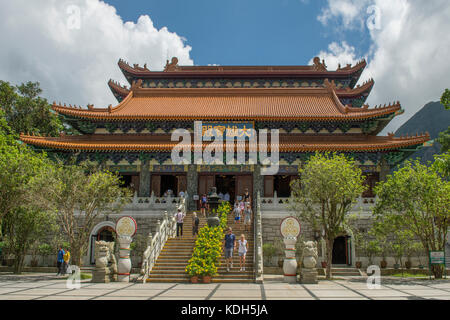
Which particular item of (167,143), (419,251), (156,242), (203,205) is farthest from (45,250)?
(419,251)

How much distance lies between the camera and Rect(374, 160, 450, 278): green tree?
16062mm

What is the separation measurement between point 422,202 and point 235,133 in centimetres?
1308

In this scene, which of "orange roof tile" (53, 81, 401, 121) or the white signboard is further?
"orange roof tile" (53, 81, 401, 121)

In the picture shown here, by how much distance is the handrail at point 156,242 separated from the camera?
583 inches

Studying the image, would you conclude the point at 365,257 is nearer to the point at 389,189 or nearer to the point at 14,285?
the point at 389,189

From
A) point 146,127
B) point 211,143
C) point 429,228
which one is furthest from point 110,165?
point 429,228

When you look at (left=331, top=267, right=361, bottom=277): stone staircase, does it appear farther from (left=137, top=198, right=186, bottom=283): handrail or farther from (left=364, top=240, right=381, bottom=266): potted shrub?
(left=137, top=198, right=186, bottom=283): handrail

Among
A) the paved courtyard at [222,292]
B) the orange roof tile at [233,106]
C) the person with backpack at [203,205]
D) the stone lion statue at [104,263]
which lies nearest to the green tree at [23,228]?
the stone lion statue at [104,263]

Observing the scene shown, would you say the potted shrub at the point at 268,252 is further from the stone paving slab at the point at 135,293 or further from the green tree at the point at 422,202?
the stone paving slab at the point at 135,293

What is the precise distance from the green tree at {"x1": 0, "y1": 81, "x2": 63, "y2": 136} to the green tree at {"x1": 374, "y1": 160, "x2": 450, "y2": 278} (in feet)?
99.5

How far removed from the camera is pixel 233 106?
29109 millimetres

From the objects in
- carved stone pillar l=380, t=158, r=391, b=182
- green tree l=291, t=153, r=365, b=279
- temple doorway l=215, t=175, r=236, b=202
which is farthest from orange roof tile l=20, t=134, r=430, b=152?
green tree l=291, t=153, r=365, b=279

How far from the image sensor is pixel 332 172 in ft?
54.3

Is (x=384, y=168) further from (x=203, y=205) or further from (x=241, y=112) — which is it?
(x=203, y=205)
